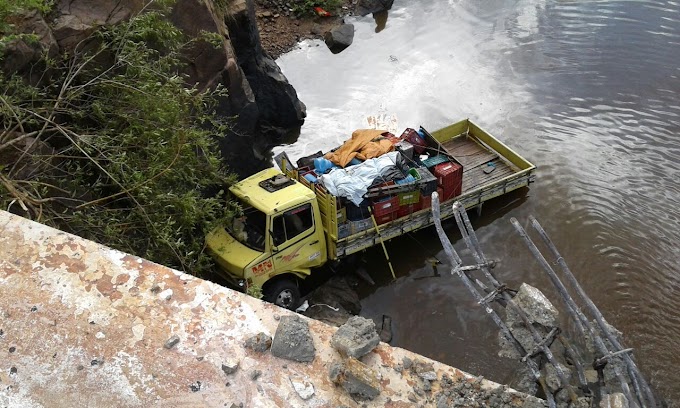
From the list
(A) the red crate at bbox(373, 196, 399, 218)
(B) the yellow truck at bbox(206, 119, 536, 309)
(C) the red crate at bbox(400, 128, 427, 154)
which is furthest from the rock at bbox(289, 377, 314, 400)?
(C) the red crate at bbox(400, 128, 427, 154)

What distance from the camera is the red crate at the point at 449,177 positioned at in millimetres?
10383

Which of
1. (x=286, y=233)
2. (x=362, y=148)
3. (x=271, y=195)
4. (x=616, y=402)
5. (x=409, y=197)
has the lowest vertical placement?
(x=409, y=197)

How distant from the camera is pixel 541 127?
1416cm

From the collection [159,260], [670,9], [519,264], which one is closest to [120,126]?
[159,260]

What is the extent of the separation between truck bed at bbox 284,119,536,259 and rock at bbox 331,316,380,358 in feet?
17.5

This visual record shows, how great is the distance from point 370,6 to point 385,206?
11368 mm

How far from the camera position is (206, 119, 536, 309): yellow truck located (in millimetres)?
8789

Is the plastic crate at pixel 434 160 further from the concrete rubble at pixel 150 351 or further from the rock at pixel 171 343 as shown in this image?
the rock at pixel 171 343

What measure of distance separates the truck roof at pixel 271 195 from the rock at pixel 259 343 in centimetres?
481

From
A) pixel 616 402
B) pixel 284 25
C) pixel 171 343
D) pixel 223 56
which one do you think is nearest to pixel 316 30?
pixel 284 25

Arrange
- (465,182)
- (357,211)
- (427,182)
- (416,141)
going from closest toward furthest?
(357,211), (427,182), (416,141), (465,182)

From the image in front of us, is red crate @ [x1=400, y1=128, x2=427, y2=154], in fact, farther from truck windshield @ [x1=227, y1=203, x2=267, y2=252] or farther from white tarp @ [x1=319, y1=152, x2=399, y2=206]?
truck windshield @ [x1=227, y1=203, x2=267, y2=252]

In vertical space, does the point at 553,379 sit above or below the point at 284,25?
above

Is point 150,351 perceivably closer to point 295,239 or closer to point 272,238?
point 272,238
